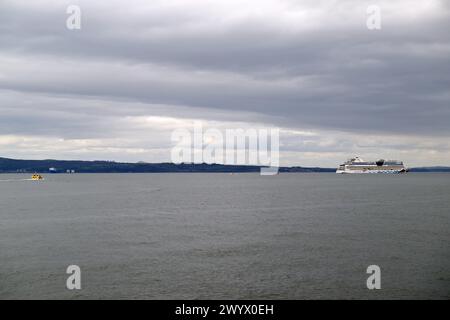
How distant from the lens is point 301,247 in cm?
5897

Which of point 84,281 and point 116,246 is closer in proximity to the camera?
point 84,281

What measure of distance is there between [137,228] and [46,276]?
31.3m

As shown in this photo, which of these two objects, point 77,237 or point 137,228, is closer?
point 77,237

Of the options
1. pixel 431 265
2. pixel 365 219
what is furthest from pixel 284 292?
pixel 365 219

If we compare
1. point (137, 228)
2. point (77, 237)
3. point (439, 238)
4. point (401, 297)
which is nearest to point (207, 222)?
point (137, 228)

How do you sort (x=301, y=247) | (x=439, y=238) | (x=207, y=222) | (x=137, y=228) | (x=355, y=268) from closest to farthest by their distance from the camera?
(x=355, y=268), (x=301, y=247), (x=439, y=238), (x=137, y=228), (x=207, y=222)

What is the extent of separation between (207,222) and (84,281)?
140 feet

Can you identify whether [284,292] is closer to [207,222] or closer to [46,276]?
[46,276]

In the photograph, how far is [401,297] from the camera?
39469 millimetres
